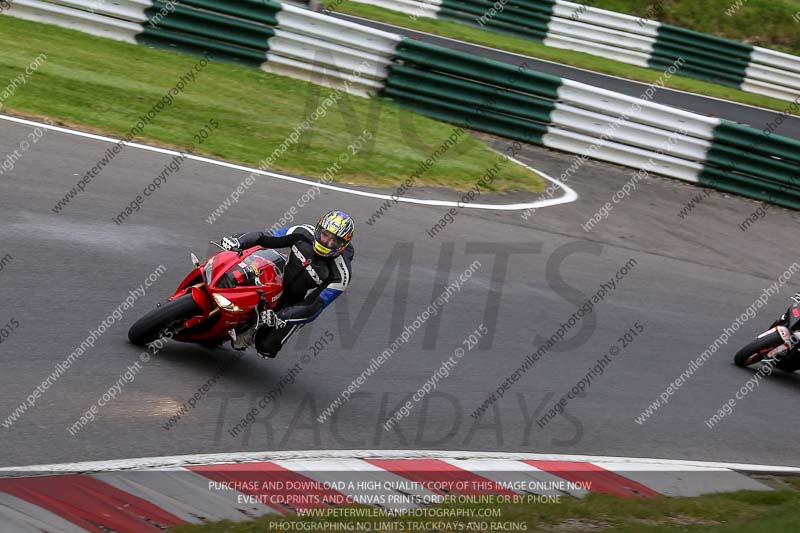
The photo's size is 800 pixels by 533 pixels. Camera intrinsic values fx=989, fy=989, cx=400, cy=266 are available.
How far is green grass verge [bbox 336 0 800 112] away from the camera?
23.5m

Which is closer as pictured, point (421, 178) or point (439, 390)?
point (439, 390)

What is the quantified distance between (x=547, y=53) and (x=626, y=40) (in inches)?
91.6

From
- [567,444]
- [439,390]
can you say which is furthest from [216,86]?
[567,444]

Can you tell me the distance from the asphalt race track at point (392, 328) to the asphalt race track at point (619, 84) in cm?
794

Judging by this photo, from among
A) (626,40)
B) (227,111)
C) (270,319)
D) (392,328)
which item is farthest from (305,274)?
(626,40)

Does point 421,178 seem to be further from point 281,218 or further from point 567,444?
point 567,444

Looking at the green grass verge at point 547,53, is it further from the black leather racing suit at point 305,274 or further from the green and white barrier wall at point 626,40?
the black leather racing suit at point 305,274

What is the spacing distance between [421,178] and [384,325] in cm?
491

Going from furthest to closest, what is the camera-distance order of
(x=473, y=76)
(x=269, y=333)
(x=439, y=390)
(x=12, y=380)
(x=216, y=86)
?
(x=473, y=76), (x=216, y=86), (x=439, y=390), (x=269, y=333), (x=12, y=380)

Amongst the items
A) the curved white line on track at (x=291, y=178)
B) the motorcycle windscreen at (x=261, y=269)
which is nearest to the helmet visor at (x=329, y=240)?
the motorcycle windscreen at (x=261, y=269)

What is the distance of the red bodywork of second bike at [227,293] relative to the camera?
8.10 m

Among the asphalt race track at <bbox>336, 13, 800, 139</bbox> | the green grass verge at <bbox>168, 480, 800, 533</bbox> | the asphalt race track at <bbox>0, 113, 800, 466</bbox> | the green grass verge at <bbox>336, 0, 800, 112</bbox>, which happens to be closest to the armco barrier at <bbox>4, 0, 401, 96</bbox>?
the asphalt race track at <bbox>0, 113, 800, 466</bbox>

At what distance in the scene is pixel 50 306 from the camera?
27.6 ft

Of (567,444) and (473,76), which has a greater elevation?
(473,76)
